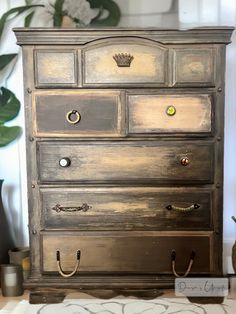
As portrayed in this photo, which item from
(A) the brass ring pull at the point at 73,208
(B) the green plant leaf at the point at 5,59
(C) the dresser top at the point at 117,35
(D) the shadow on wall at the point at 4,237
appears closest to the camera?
(C) the dresser top at the point at 117,35

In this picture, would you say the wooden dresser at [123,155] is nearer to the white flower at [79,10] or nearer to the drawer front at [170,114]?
the drawer front at [170,114]

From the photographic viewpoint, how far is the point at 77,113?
1.80 metres

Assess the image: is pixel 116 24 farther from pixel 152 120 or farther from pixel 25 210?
pixel 25 210

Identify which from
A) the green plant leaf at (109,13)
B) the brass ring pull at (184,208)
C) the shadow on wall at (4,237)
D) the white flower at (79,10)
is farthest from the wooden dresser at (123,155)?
the green plant leaf at (109,13)

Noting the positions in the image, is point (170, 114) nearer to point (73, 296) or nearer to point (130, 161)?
point (130, 161)

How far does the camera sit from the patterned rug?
178cm

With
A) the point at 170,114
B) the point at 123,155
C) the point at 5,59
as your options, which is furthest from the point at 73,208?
the point at 5,59

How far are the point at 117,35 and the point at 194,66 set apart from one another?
1.11 ft

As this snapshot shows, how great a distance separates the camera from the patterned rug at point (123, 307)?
1778 mm

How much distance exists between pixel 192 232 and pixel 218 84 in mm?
632

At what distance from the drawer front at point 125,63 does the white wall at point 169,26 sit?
1.80 feet

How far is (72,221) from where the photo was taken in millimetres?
1869

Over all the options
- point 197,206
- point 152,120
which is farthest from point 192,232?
point 152,120

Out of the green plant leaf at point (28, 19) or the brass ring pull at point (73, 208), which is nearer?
the brass ring pull at point (73, 208)
